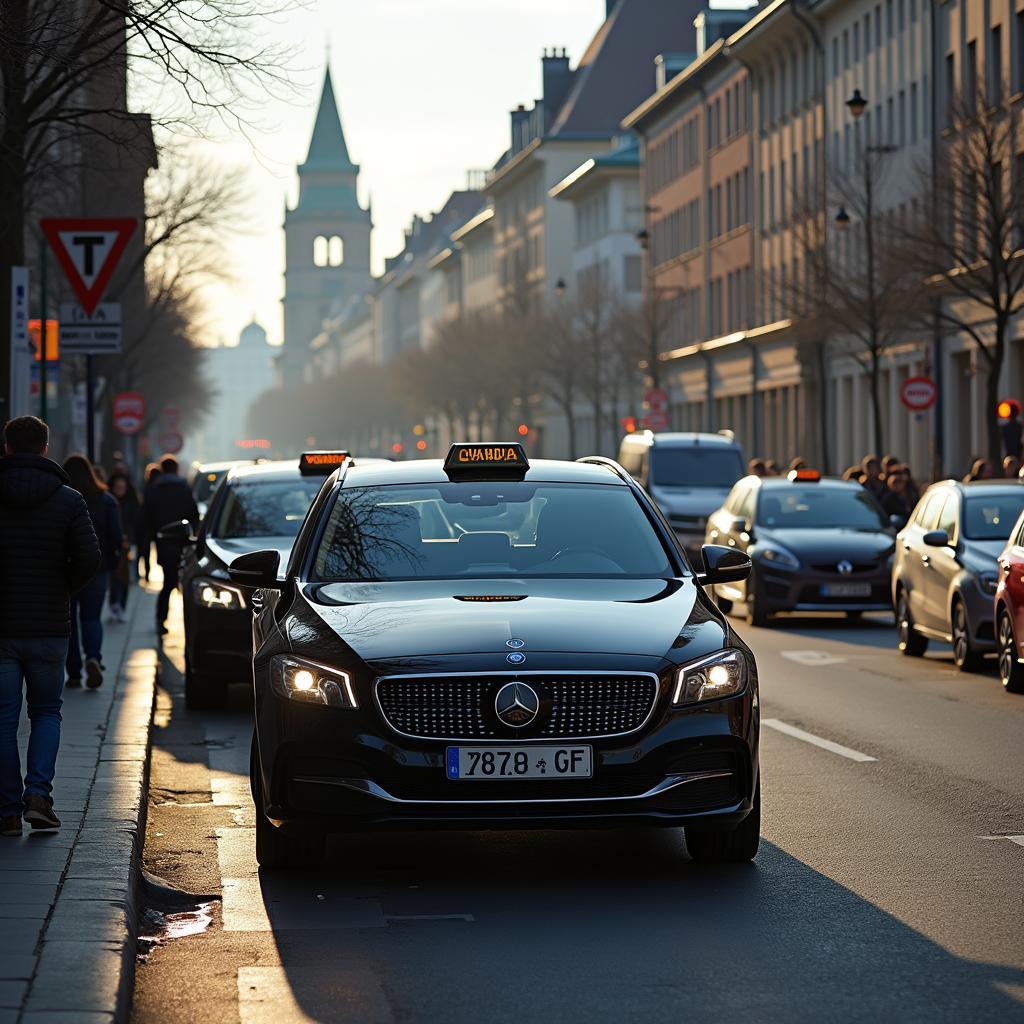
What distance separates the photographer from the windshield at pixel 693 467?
43344mm

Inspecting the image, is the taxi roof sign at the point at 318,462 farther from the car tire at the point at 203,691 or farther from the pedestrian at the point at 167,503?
the pedestrian at the point at 167,503

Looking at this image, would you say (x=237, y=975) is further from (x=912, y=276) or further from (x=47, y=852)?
(x=912, y=276)

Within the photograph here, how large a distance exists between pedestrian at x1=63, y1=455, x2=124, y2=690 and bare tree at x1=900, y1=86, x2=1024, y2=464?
68.8 feet

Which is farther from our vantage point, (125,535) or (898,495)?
(898,495)

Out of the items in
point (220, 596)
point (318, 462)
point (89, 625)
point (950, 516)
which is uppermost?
point (318, 462)

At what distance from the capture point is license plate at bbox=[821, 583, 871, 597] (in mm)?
26719

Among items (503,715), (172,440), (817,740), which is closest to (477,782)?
(503,715)

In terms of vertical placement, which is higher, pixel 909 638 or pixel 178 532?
pixel 178 532

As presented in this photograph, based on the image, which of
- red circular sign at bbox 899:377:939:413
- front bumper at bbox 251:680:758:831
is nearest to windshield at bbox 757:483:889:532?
red circular sign at bbox 899:377:939:413

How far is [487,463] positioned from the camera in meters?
10.9

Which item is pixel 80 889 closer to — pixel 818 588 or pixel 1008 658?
pixel 1008 658

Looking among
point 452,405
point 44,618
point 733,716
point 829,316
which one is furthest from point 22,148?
point 452,405

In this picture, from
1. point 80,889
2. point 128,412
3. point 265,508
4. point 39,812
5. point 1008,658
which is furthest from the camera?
point 128,412

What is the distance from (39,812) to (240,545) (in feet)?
27.1
